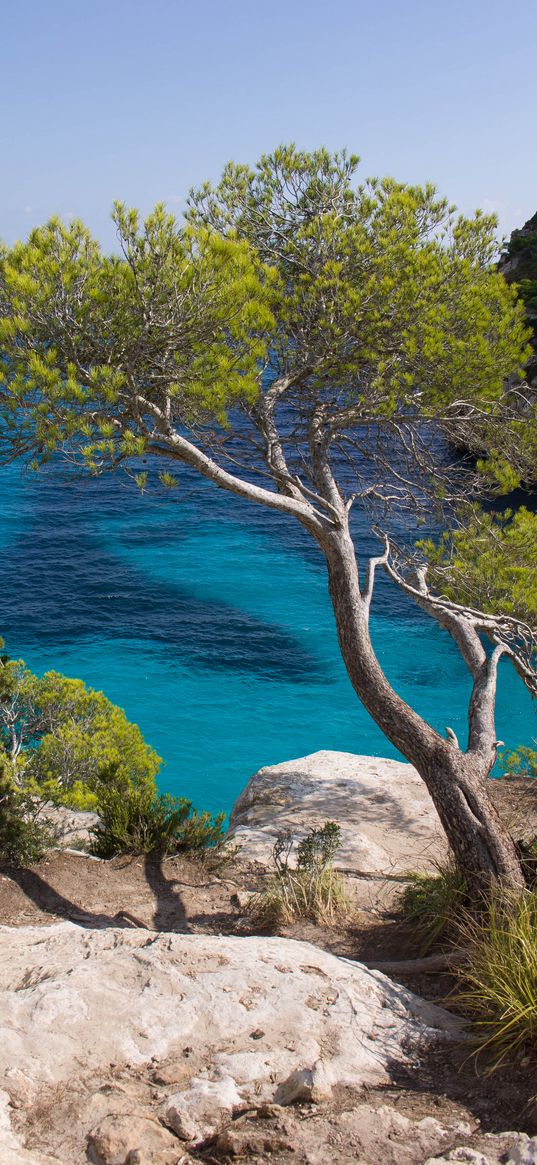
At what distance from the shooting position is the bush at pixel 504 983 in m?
4.62

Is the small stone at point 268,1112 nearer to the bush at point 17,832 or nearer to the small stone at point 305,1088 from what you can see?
the small stone at point 305,1088

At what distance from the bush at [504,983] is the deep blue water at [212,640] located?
878cm

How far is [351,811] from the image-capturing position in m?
10.1

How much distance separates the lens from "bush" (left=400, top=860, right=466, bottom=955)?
624cm

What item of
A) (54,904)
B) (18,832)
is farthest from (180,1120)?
(18,832)

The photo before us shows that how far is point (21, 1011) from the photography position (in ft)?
14.7

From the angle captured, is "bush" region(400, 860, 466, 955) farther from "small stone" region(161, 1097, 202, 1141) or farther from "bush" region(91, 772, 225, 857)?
"small stone" region(161, 1097, 202, 1141)

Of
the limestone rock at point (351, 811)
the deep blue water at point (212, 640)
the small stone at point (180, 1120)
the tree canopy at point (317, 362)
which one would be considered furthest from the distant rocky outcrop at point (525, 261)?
the small stone at point (180, 1120)

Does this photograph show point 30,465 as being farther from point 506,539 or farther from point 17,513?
point 17,513

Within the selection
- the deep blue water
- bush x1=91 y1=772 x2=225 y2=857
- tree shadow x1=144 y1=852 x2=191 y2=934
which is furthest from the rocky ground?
the deep blue water

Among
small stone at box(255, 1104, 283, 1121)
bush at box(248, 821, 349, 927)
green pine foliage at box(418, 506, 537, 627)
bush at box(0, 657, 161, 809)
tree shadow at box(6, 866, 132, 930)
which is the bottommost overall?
tree shadow at box(6, 866, 132, 930)

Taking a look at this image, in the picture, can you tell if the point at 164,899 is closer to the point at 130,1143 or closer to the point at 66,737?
the point at 66,737

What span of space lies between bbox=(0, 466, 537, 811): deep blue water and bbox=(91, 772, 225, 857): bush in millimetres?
5803

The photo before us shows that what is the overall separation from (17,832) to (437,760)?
411 centimetres
